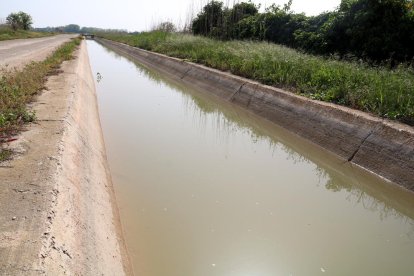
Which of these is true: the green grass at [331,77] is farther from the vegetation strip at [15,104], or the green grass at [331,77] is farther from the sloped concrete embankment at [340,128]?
the vegetation strip at [15,104]

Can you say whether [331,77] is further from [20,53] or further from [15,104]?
[20,53]

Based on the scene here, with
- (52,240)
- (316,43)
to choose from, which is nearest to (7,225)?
(52,240)

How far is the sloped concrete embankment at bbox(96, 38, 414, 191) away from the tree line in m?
3.46

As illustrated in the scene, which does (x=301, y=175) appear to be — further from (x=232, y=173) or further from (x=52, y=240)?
(x=52, y=240)

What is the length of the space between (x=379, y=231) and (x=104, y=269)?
9.56ft

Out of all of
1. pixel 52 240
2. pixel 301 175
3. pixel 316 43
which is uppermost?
pixel 316 43

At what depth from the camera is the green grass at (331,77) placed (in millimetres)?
6293

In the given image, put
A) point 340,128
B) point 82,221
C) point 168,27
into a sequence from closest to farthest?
point 82,221
point 340,128
point 168,27

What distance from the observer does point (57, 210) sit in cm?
272

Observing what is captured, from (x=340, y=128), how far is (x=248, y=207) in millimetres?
3094

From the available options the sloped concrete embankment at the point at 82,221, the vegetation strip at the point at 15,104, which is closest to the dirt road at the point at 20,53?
the vegetation strip at the point at 15,104

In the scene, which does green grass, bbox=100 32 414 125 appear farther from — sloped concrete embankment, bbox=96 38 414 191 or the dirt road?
the dirt road

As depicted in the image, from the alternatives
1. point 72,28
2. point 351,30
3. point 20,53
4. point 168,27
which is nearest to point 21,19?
point 168,27

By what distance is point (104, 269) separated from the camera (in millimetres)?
2621
